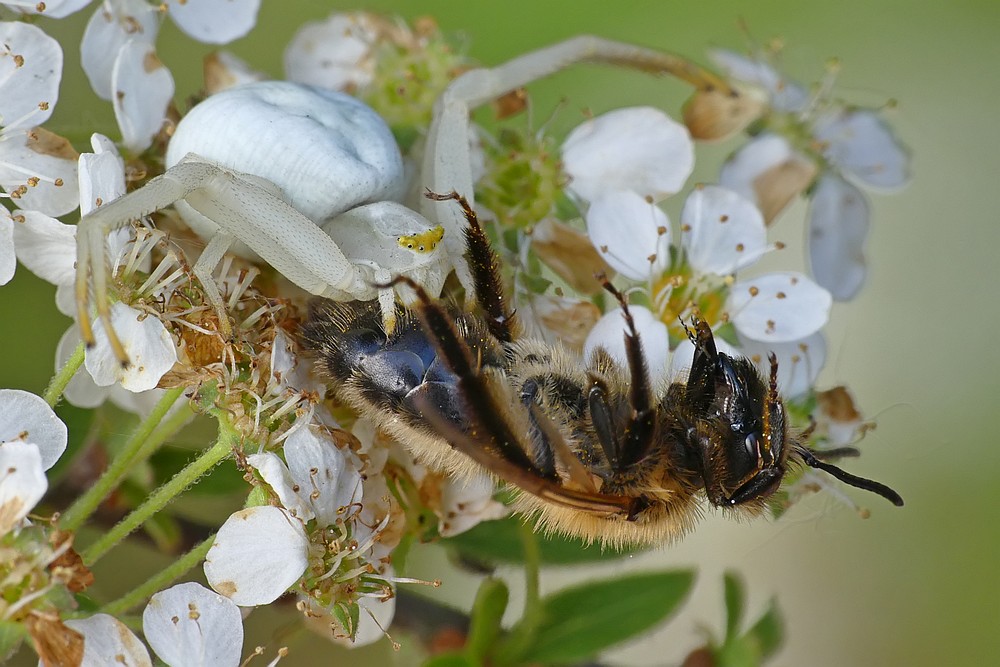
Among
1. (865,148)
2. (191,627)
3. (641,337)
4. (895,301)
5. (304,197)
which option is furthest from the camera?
(895,301)

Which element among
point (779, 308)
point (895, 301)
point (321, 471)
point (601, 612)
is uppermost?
point (779, 308)

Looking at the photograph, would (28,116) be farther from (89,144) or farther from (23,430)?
(23,430)

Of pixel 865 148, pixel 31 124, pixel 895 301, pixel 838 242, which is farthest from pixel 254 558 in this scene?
pixel 895 301

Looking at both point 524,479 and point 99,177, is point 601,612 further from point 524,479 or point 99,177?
point 99,177

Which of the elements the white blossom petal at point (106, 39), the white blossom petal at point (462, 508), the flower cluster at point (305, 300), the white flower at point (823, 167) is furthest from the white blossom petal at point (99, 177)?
the white flower at point (823, 167)

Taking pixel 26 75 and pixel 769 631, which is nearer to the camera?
pixel 26 75

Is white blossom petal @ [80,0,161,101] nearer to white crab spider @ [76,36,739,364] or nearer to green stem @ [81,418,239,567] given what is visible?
white crab spider @ [76,36,739,364]

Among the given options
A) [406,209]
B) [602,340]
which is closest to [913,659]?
[602,340]

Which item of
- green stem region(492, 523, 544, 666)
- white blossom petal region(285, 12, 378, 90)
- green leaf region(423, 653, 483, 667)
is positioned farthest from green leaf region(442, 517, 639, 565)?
white blossom petal region(285, 12, 378, 90)
